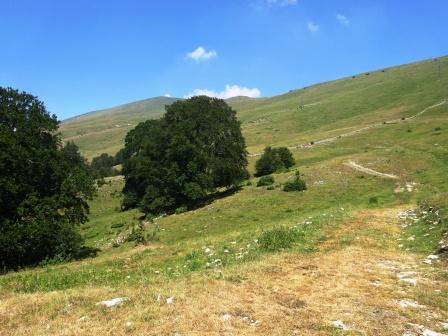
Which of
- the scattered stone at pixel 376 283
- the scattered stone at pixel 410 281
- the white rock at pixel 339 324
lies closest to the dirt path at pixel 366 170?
the scattered stone at pixel 410 281

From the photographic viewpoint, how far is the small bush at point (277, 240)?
19188mm

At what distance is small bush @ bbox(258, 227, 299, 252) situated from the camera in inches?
755

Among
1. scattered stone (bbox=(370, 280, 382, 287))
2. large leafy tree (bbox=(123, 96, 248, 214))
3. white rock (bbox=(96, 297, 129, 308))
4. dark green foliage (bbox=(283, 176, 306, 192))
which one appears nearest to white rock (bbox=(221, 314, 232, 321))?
white rock (bbox=(96, 297, 129, 308))

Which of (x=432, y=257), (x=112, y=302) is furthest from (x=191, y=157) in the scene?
(x=112, y=302)

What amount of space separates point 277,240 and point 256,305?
8.98 metres

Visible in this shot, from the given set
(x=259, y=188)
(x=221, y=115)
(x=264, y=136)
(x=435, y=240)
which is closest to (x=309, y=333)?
(x=435, y=240)

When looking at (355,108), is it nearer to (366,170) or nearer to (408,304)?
(366,170)

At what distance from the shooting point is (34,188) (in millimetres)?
31656

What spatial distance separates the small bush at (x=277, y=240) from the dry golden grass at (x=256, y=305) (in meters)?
3.14

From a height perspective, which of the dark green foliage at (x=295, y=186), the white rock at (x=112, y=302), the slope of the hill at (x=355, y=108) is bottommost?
the dark green foliage at (x=295, y=186)

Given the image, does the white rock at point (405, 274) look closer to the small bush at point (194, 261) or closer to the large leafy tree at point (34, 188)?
the small bush at point (194, 261)

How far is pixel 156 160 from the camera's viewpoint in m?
55.8

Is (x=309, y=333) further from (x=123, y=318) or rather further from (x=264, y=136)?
(x=264, y=136)

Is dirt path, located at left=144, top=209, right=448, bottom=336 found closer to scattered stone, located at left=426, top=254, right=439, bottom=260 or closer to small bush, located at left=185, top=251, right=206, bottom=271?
scattered stone, located at left=426, top=254, right=439, bottom=260
